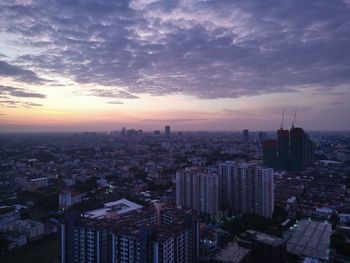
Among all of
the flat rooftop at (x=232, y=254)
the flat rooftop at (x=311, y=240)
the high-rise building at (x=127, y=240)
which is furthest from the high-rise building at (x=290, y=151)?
the high-rise building at (x=127, y=240)

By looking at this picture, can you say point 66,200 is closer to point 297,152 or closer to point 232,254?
point 232,254

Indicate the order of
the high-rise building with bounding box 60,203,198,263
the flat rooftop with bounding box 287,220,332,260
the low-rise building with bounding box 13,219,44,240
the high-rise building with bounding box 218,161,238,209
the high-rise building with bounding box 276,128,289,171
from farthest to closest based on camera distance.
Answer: the high-rise building with bounding box 276,128,289,171, the high-rise building with bounding box 218,161,238,209, the low-rise building with bounding box 13,219,44,240, the flat rooftop with bounding box 287,220,332,260, the high-rise building with bounding box 60,203,198,263

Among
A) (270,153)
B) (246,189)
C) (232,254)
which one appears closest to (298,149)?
(270,153)

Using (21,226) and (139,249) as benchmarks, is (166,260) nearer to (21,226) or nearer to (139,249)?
(139,249)

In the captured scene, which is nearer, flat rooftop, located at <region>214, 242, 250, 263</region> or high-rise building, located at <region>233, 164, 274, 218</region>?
flat rooftop, located at <region>214, 242, 250, 263</region>

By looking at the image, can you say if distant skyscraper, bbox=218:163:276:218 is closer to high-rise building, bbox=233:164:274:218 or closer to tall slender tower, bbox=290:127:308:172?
high-rise building, bbox=233:164:274:218

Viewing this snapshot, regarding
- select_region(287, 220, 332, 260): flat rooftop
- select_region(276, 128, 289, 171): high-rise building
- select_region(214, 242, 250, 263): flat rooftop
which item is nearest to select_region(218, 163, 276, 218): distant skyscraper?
select_region(287, 220, 332, 260): flat rooftop
